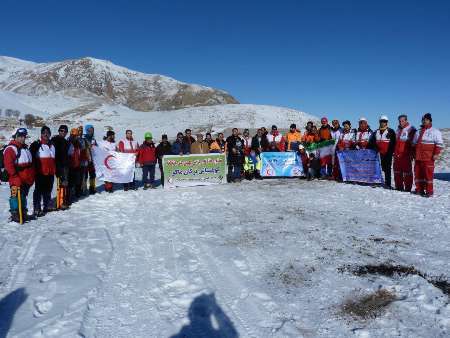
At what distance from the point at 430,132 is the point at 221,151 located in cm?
624

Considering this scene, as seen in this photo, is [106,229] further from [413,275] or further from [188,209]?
[413,275]

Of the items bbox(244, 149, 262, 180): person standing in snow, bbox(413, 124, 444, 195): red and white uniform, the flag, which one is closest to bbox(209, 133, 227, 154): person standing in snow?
bbox(244, 149, 262, 180): person standing in snow

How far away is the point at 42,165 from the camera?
25.7 feet

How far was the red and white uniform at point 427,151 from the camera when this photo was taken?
30.4 ft

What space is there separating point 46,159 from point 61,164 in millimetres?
803

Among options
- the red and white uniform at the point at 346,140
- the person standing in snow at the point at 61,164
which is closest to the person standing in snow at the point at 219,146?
the red and white uniform at the point at 346,140

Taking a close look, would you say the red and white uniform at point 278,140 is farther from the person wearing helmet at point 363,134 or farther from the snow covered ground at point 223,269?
the snow covered ground at point 223,269

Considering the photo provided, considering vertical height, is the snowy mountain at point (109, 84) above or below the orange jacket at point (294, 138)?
above

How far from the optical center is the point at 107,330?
3576 millimetres

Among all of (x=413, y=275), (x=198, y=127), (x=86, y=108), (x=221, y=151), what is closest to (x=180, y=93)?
(x=86, y=108)

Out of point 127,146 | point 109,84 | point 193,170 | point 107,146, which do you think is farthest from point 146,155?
point 109,84

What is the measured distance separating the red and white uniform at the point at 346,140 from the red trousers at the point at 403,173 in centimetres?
163

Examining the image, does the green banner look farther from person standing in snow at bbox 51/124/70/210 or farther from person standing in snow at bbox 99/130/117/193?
person standing in snow at bbox 51/124/70/210

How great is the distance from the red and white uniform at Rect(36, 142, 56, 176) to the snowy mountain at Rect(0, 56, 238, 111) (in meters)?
103
